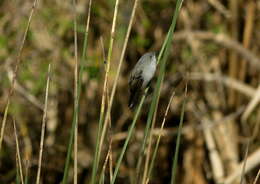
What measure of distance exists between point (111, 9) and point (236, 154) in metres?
1.09

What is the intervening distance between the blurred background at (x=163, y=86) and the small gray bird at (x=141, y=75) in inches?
46.9

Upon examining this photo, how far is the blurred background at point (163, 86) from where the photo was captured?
2980 mm

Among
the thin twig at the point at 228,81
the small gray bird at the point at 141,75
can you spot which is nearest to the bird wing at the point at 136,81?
the small gray bird at the point at 141,75

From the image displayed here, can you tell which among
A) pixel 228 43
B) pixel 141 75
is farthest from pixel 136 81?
pixel 228 43

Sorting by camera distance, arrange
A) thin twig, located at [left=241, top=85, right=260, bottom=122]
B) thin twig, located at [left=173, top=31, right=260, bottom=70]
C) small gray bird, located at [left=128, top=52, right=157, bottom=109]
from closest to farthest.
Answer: small gray bird, located at [left=128, top=52, right=157, bottom=109], thin twig, located at [left=241, top=85, right=260, bottom=122], thin twig, located at [left=173, top=31, right=260, bottom=70]

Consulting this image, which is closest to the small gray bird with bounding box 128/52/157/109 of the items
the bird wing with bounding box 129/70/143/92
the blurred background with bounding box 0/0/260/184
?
the bird wing with bounding box 129/70/143/92

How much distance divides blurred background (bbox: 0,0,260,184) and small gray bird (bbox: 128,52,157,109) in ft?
3.91

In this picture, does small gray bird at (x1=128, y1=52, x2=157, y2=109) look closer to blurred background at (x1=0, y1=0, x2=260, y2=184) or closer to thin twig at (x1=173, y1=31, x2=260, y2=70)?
blurred background at (x1=0, y1=0, x2=260, y2=184)

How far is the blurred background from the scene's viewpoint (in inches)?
117

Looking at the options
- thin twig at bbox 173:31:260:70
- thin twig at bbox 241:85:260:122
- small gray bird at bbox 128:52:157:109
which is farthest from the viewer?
thin twig at bbox 173:31:260:70

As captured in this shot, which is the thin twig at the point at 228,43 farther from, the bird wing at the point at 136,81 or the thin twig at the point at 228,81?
the bird wing at the point at 136,81

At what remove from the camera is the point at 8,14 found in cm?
299

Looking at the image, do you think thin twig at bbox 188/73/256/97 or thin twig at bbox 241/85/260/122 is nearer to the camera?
thin twig at bbox 241/85/260/122

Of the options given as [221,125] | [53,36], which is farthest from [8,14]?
[221,125]
